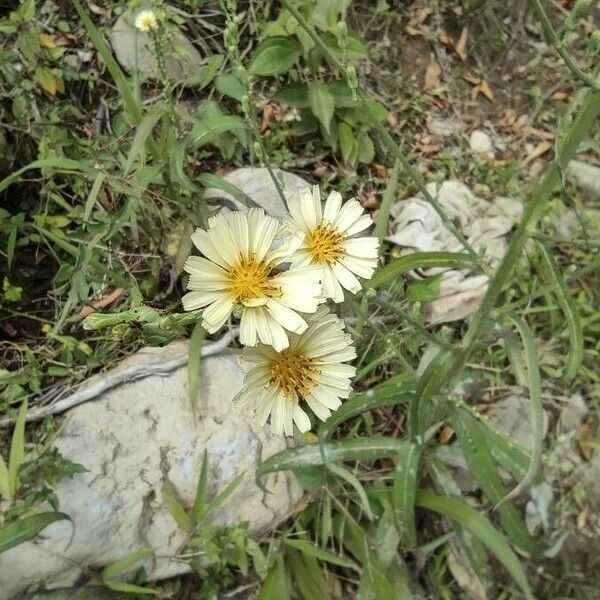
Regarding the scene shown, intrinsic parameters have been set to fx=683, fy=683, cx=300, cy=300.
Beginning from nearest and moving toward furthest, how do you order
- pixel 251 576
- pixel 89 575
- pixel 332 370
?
pixel 332 370 < pixel 89 575 < pixel 251 576

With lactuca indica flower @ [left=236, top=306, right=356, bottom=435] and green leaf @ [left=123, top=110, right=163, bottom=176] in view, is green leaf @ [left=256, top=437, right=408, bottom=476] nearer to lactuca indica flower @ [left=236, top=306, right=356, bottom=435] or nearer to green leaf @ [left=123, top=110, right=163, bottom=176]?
lactuca indica flower @ [left=236, top=306, right=356, bottom=435]

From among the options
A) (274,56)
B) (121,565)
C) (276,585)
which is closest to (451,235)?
(274,56)

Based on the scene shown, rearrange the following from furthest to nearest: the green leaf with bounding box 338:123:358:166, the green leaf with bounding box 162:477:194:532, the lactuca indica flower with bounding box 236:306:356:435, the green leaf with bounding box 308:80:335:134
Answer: the green leaf with bounding box 338:123:358:166
the green leaf with bounding box 308:80:335:134
the green leaf with bounding box 162:477:194:532
the lactuca indica flower with bounding box 236:306:356:435

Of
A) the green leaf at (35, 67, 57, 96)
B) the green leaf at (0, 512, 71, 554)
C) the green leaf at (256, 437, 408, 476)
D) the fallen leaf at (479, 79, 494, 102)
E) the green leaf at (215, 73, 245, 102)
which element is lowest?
the green leaf at (256, 437, 408, 476)

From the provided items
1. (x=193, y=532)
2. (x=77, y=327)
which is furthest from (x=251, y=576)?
(x=77, y=327)

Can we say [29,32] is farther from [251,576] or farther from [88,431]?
[251,576]

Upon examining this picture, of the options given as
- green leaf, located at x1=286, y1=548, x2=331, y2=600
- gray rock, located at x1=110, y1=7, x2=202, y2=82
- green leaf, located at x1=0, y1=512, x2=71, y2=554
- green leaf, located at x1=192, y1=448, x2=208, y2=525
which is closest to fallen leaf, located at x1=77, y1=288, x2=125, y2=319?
green leaf, located at x1=192, y1=448, x2=208, y2=525

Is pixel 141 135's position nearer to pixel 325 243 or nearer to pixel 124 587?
pixel 325 243
